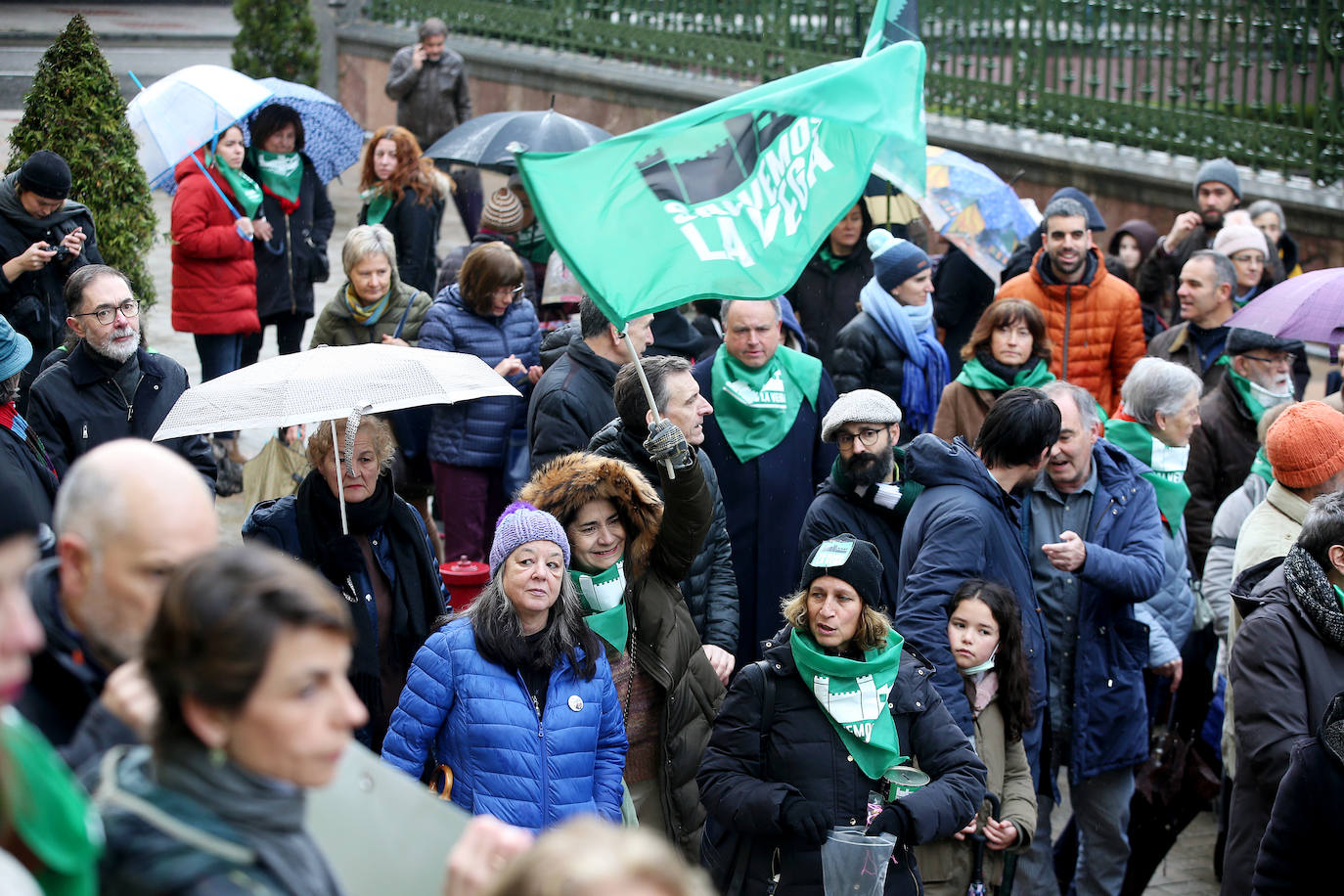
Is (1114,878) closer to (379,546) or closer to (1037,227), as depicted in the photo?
(379,546)

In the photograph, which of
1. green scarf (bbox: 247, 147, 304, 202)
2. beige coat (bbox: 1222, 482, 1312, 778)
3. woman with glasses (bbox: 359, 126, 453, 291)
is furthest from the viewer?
woman with glasses (bbox: 359, 126, 453, 291)

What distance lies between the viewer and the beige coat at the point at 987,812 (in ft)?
15.2

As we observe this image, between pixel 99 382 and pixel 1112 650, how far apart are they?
159 inches

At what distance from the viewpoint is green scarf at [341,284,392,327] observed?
793cm

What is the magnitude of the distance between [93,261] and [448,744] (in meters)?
4.32

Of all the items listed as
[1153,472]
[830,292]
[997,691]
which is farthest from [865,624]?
[830,292]

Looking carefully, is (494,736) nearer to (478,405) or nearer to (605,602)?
(605,602)

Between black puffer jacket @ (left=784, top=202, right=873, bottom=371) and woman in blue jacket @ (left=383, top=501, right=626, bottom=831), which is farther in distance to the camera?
black puffer jacket @ (left=784, top=202, right=873, bottom=371)

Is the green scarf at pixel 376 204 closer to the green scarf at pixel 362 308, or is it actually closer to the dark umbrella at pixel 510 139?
the dark umbrella at pixel 510 139

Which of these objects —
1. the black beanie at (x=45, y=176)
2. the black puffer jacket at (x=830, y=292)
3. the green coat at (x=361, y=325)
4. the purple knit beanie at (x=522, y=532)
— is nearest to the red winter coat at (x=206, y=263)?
the green coat at (x=361, y=325)

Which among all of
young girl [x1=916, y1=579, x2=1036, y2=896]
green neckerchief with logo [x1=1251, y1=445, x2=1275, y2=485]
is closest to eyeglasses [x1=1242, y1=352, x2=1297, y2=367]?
green neckerchief with logo [x1=1251, y1=445, x2=1275, y2=485]

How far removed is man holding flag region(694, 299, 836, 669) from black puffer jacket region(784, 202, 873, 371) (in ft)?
8.51

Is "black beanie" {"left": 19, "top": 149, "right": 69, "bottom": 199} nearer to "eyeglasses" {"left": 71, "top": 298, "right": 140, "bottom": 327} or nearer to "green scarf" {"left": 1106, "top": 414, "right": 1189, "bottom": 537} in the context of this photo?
"eyeglasses" {"left": 71, "top": 298, "right": 140, "bottom": 327}

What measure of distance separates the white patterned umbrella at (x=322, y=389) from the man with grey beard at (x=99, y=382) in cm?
110
